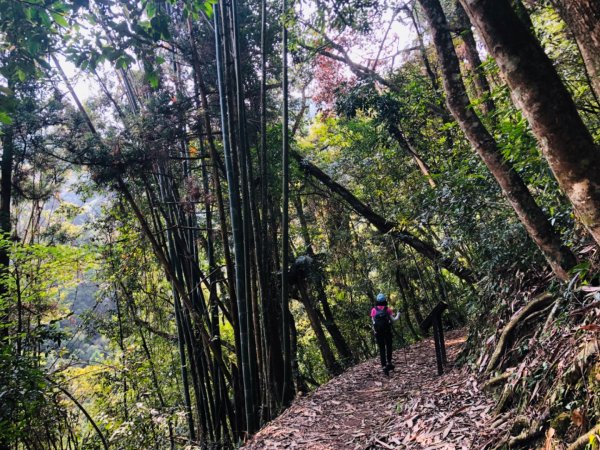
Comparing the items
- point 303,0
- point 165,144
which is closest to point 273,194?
point 165,144

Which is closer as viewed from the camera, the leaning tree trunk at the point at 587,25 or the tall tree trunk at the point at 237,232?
the leaning tree trunk at the point at 587,25

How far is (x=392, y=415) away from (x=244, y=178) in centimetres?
309

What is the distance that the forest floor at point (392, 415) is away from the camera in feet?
9.21

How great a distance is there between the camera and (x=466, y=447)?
97.4 inches

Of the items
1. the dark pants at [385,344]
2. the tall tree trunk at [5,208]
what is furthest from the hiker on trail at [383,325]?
the tall tree trunk at [5,208]

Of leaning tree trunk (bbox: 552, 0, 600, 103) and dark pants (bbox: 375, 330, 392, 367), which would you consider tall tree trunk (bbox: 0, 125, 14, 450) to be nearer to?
dark pants (bbox: 375, 330, 392, 367)

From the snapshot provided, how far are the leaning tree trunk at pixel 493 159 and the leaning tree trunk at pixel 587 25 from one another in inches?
36.7

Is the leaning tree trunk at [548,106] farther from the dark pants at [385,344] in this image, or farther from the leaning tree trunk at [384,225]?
the leaning tree trunk at [384,225]

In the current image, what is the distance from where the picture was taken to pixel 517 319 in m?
3.28

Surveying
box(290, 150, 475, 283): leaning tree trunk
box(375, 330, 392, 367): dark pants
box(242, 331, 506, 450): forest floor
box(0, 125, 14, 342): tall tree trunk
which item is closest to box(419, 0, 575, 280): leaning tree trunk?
box(242, 331, 506, 450): forest floor

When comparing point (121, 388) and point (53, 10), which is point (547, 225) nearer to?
point (53, 10)

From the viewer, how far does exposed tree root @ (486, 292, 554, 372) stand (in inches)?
124

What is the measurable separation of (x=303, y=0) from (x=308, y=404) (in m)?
4.96

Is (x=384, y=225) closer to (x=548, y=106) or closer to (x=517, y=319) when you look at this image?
(x=517, y=319)
